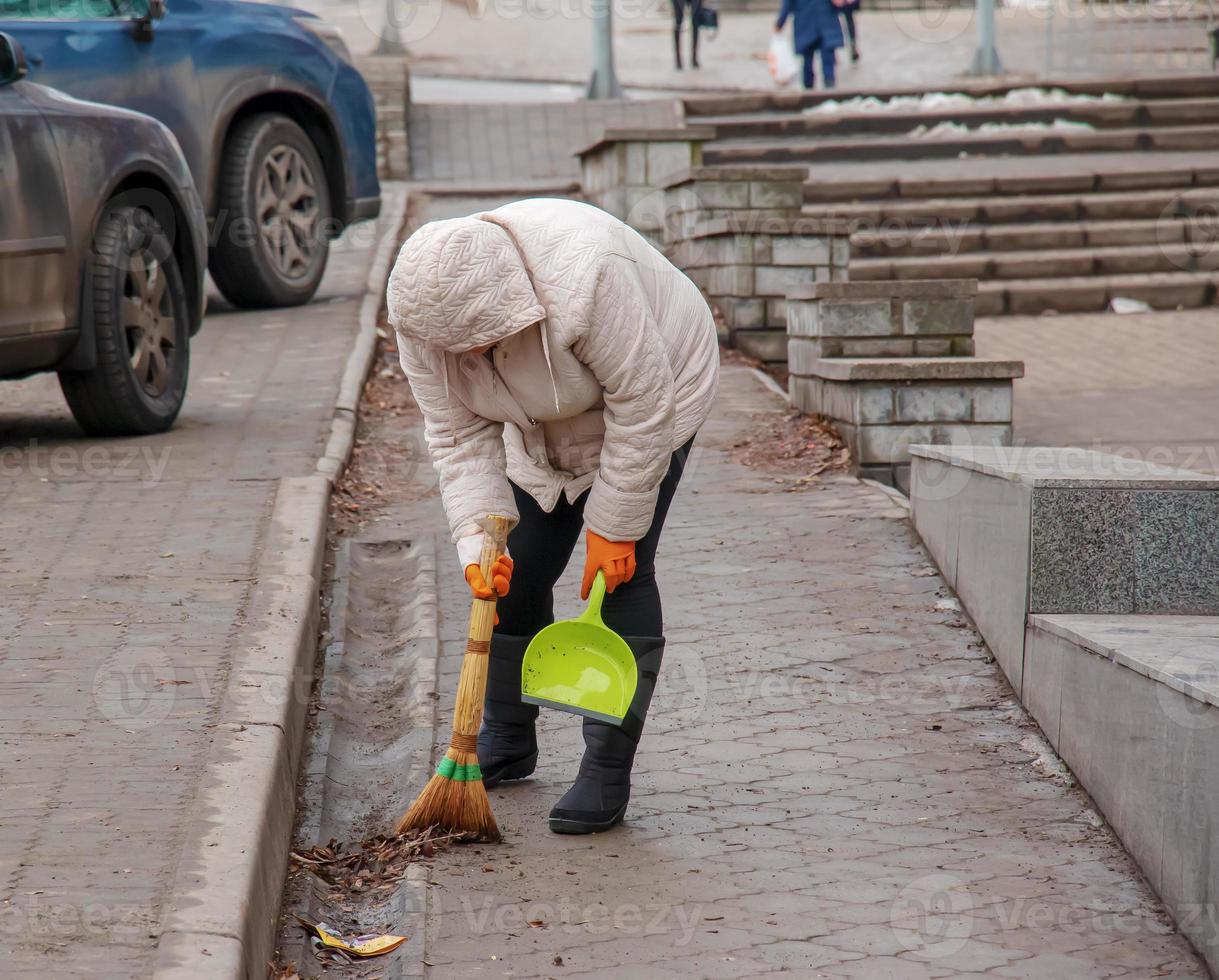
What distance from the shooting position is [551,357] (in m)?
3.41

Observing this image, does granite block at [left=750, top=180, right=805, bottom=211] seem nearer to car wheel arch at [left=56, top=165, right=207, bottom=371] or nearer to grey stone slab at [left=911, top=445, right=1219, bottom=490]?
car wheel arch at [left=56, top=165, right=207, bottom=371]

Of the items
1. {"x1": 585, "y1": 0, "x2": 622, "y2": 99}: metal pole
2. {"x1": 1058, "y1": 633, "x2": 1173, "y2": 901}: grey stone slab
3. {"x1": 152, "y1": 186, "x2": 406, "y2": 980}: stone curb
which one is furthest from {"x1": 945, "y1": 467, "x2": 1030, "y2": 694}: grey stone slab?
{"x1": 585, "y1": 0, "x2": 622, "y2": 99}: metal pole

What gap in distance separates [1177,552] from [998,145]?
9.95m

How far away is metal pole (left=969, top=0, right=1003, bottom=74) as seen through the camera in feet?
62.7

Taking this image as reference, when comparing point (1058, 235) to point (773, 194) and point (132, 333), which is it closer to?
point (773, 194)

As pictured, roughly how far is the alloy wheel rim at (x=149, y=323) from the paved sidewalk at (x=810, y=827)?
5.97 feet

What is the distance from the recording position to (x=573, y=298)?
3311mm

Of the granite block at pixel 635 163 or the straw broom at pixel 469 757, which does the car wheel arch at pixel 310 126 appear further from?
the straw broom at pixel 469 757

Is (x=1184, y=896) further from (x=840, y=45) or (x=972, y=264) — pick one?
(x=840, y=45)

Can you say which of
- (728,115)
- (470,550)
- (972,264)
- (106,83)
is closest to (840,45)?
(728,115)

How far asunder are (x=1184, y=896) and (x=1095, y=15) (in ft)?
65.7

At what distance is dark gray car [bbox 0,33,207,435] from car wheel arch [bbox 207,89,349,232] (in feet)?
7.38

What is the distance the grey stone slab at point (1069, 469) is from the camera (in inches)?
169

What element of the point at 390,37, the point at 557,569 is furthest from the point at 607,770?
the point at 390,37
